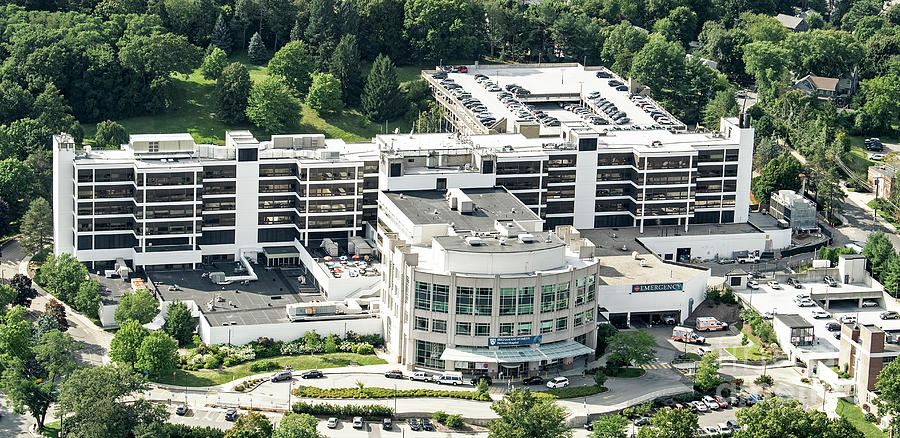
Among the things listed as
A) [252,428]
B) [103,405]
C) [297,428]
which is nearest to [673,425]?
[297,428]

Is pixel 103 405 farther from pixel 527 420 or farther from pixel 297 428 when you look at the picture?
pixel 527 420

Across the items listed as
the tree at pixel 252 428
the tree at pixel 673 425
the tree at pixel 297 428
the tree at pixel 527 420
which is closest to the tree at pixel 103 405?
the tree at pixel 252 428

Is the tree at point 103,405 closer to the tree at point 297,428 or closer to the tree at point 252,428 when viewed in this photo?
the tree at point 252,428

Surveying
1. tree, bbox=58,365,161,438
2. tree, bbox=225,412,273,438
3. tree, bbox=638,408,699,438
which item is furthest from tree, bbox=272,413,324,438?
tree, bbox=638,408,699,438

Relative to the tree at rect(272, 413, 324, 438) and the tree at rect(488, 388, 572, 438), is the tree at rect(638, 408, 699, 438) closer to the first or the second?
the tree at rect(488, 388, 572, 438)

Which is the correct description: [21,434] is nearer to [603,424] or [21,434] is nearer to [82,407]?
[82,407]

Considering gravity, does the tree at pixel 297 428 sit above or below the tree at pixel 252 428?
above

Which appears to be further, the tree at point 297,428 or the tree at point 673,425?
the tree at point 673,425
